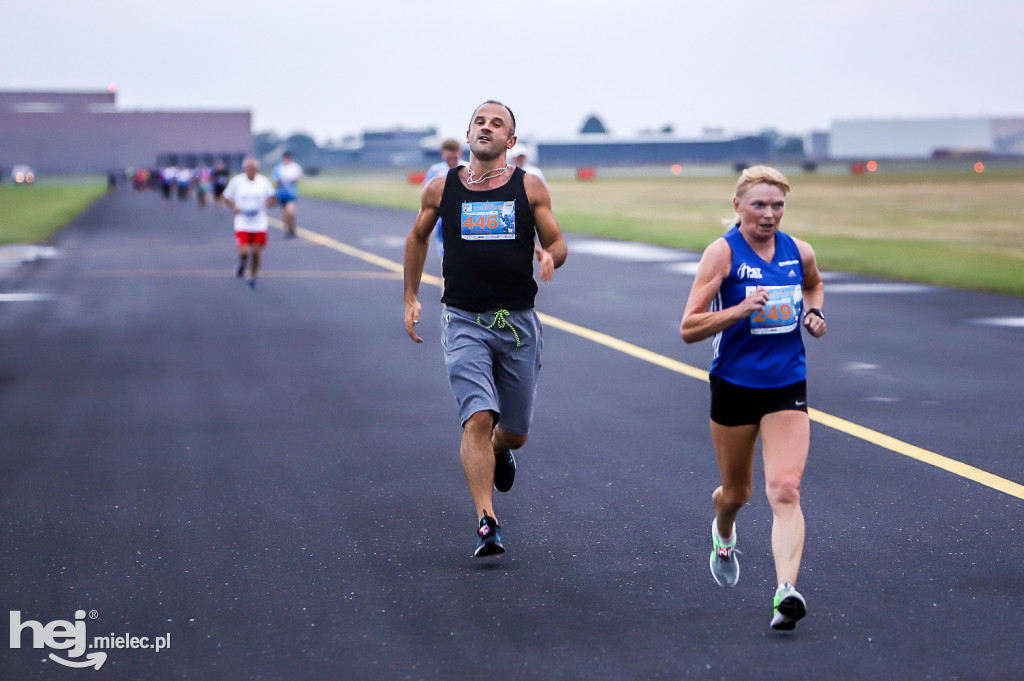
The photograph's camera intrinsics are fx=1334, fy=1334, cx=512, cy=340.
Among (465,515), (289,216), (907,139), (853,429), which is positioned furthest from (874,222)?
(907,139)

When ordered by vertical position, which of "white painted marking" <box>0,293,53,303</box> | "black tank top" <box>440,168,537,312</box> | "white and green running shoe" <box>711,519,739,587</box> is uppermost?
"black tank top" <box>440,168,537,312</box>

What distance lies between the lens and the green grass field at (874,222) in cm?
2138

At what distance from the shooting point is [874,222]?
35.2 m

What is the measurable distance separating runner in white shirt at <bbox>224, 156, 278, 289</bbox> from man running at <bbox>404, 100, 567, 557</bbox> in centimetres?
1256

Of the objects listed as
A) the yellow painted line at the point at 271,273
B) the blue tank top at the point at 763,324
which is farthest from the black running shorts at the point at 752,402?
the yellow painted line at the point at 271,273

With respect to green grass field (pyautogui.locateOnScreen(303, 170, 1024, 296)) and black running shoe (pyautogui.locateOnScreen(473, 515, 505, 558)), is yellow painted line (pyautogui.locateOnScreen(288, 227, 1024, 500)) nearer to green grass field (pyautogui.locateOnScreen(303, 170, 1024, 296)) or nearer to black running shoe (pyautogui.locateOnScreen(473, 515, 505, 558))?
green grass field (pyautogui.locateOnScreen(303, 170, 1024, 296))

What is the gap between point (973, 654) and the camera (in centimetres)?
451

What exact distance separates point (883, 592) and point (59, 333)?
10.7 m

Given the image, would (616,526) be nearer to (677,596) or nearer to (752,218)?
(677,596)

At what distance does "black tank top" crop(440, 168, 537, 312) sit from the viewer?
6.00 meters

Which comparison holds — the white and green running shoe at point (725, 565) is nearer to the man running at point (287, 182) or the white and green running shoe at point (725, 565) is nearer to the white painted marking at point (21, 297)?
the white painted marking at point (21, 297)

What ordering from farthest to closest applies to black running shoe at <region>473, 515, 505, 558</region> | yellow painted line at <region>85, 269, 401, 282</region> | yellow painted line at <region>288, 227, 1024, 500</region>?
yellow painted line at <region>85, 269, 401, 282</region>
yellow painted line at <region>288, 227, 1024, 500</region>
black running shoe at <region>473, 515, 505, 558</region>

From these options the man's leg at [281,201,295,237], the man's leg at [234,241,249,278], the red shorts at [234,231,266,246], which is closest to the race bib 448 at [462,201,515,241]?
the red shorts at [234,231,266,246]

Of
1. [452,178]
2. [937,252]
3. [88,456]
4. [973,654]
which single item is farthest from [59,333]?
[937,252]
